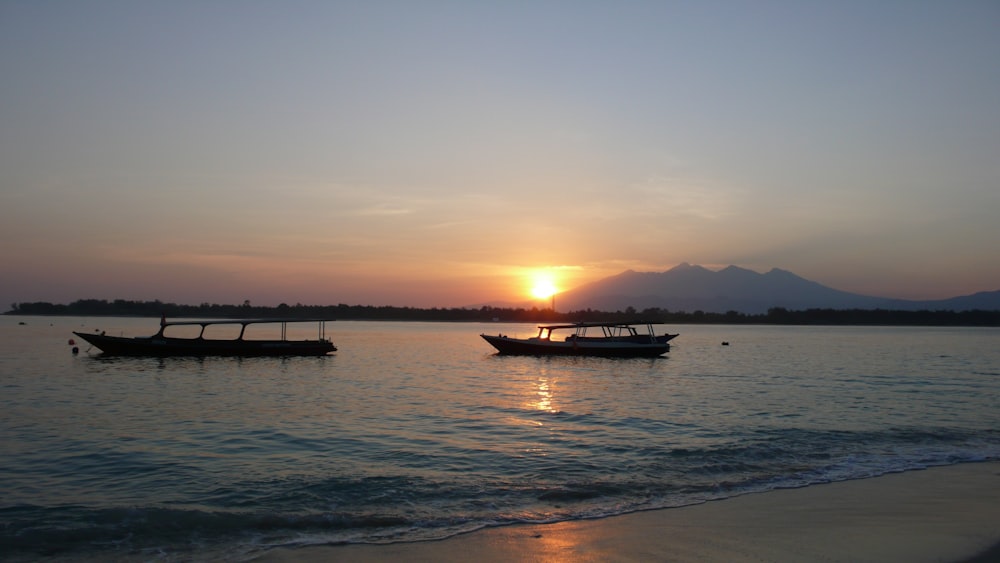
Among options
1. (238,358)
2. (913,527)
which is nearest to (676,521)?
(913,527)

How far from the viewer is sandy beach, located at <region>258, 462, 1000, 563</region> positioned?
966cm

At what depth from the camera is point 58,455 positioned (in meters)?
17.5

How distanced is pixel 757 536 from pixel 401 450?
34.4 feet

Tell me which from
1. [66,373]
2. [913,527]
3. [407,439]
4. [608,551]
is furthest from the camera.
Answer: [66,373]

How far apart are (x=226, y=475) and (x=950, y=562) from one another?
13.9 meters

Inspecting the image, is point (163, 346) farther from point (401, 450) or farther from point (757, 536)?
point (757, 536)

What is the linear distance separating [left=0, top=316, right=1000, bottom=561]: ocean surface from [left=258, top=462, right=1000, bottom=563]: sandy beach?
730mm

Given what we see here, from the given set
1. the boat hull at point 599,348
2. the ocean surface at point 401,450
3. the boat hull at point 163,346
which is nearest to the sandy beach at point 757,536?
the ocean surface at point 401,450

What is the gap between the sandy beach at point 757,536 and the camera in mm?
9656

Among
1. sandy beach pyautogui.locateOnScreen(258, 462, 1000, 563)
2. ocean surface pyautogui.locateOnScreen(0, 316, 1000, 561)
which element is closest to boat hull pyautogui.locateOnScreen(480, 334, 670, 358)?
ocean surface pyautogui.locateOnScreen(0, 316, 1000, 561)

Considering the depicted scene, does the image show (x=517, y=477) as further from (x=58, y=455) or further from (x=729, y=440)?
(x=58, y=455)

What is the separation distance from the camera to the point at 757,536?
1052 cm

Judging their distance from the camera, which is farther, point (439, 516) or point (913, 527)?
point (439, 516)

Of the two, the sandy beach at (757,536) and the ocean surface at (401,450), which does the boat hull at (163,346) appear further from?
the sandy beach at (757,536)
